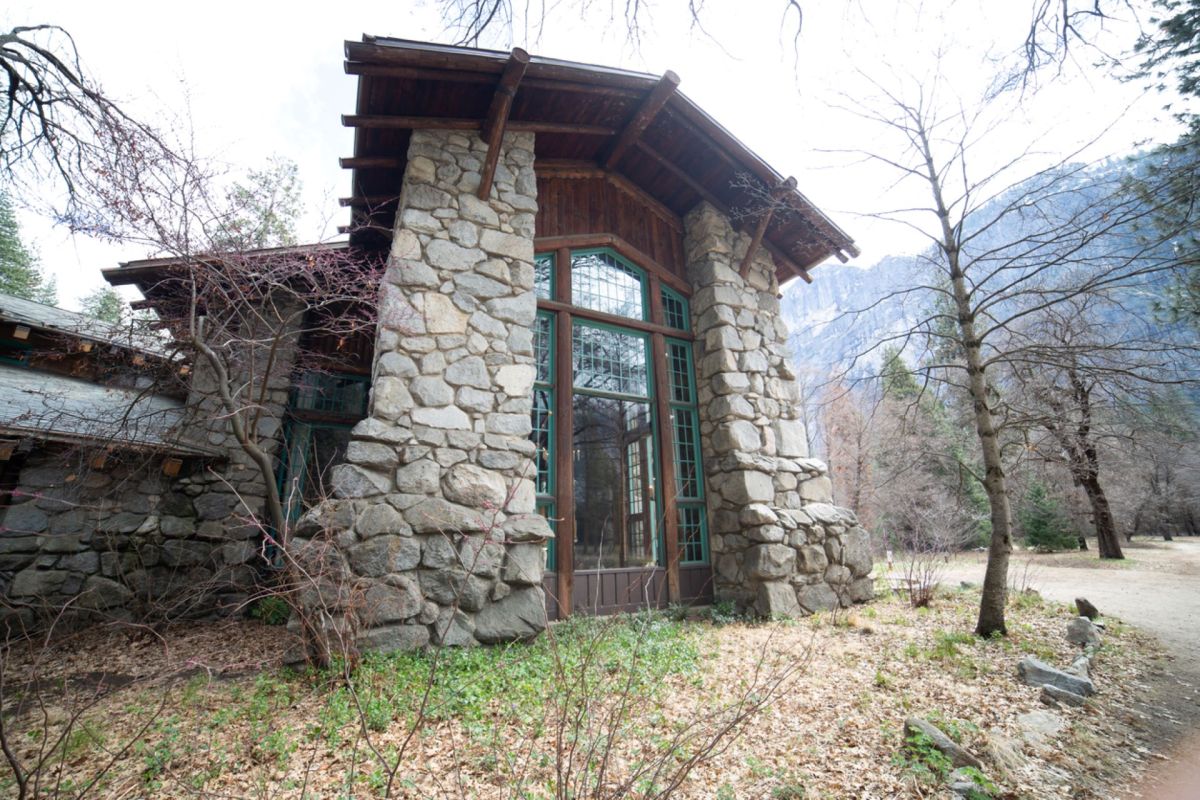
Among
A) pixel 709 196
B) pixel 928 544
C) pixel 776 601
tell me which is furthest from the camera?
pixel 928 544

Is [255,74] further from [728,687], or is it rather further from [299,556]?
[728,687]

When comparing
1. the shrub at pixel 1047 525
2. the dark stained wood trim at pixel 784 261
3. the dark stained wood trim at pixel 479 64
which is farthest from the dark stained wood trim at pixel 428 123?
the shrub at pixel 1047 525

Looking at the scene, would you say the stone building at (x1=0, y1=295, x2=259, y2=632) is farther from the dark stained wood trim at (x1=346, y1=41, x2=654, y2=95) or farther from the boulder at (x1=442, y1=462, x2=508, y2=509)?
the dark stained wood trim at (x1=346, y1=41, x2=654, y2=95)

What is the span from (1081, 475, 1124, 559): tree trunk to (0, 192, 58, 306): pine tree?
2770 cm

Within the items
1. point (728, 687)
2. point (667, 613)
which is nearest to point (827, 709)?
point (728, 687)

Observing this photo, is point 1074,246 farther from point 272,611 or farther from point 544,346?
point 272,611

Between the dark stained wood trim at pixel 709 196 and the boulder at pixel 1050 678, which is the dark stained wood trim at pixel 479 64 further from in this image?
the boulder at pixel 1050 678

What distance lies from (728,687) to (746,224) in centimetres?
616

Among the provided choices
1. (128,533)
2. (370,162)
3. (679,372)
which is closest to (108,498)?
(128,533)

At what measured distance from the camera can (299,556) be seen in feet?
10.5

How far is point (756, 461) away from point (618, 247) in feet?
10.8

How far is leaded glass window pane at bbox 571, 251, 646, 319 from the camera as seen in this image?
6.41 metres

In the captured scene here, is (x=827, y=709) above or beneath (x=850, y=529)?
beneath

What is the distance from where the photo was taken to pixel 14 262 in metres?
16.2
